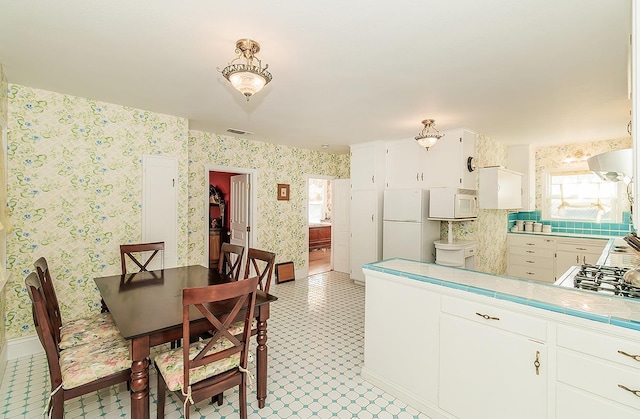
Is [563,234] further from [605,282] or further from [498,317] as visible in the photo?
[498,317]

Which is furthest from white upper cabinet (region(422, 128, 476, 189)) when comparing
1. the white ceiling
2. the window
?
the window

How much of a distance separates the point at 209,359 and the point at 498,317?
164 centimetres

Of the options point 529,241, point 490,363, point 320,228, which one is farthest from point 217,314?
point 320,228

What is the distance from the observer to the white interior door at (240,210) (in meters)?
5.03

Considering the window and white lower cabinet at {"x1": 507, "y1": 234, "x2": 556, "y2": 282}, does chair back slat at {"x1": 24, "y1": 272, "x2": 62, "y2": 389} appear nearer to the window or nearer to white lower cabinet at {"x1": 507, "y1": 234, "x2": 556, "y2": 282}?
white lower cabinet at {"x1": 507, "y1": 234, "x2": 556, "y2": 282}

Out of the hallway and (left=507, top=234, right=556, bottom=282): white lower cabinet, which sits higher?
(left=507, top=234, right=556, bottom=282): white lower cabinet

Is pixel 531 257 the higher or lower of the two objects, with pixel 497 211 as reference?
lower

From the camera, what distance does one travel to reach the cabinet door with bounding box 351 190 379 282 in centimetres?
499

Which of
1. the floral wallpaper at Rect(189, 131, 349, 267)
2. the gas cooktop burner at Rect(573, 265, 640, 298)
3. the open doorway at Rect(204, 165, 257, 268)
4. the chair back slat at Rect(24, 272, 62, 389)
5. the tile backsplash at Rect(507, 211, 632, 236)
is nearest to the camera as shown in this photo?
the chair back slat at Rect(24, 272, 62, 389)

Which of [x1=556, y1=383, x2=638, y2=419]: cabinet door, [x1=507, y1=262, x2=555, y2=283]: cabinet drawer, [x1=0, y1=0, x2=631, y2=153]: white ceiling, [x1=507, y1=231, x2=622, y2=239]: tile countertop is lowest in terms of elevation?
[x1=507, y1=262, x2=555, y2=283]: cabinet drawer

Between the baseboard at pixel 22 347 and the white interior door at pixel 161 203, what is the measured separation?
1.18 meters

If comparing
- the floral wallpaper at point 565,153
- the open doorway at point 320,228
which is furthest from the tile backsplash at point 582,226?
the open doorway at point 320,228

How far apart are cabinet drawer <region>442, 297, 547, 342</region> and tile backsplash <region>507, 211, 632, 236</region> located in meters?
4.66

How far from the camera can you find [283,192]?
5414 mm
